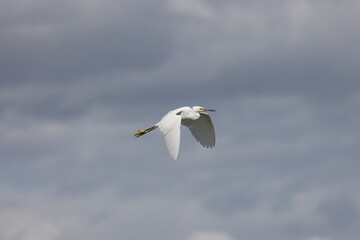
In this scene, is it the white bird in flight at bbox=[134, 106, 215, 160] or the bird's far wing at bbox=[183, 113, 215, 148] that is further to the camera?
the bird's far wing at bbox=[183, 113, 215, 148]

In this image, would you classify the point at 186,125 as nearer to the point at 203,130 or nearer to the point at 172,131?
the point at 203,130

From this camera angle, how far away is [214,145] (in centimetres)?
3875

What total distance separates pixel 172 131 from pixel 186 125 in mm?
5446

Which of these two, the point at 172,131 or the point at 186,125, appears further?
the point at 186,125

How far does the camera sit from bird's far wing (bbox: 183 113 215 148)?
1497 inches

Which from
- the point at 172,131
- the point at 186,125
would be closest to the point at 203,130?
the point at 186,125

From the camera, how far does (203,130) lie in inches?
1517

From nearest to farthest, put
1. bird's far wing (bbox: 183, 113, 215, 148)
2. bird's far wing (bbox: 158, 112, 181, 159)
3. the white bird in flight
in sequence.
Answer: bird's far wing (bbox: 158, 112, 181, 159)
the white bird in flight
bird's far wing (bbox: 183, 113, 215, 148)

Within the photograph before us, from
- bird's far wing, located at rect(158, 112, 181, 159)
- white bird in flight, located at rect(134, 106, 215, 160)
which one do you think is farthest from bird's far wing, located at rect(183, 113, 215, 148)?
bird's far wing, located at rect(158, 112, 181, 159)

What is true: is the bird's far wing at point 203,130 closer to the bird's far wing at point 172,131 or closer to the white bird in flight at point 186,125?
the white bird in flight at point 186,125

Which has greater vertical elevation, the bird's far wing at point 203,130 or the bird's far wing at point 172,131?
the bird's far wing at point 203,130

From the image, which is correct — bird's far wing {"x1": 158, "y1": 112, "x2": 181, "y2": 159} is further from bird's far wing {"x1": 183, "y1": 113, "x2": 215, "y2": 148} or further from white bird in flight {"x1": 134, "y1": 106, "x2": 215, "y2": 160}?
bird's far wing {"x1": 183, "y1": 113, "x2": 215, "y2": 148}

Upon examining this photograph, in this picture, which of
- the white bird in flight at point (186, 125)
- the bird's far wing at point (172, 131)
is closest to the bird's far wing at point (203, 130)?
the white bird in flight at point (186, 125)

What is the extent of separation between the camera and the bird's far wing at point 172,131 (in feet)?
105
